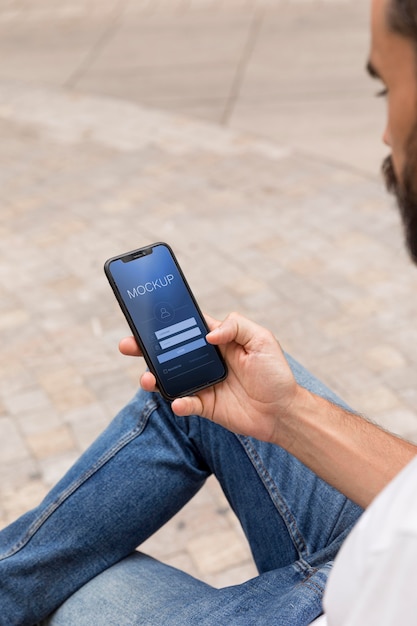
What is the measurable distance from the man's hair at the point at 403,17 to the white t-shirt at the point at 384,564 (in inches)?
22.4

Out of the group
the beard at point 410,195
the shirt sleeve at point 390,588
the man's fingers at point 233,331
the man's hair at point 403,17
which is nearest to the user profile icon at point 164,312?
the man's fingers at point 233,331

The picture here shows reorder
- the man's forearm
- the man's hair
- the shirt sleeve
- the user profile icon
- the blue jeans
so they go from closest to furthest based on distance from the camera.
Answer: the shirt sleeve → the man's hair → the man's forearm → the blue jeans → the user profile icon

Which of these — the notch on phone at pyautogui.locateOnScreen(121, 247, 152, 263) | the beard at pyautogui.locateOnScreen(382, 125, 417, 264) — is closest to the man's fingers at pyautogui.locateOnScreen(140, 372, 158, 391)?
the notch on phone at pyautogui.locateOnScreen(121, 247, 152, 263)

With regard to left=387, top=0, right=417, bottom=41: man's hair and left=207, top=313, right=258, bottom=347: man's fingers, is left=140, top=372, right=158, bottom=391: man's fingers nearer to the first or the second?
left=207, top=313, right=258, bottom=347: man's fingers

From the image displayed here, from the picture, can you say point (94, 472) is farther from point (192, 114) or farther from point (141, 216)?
point (192, 114)

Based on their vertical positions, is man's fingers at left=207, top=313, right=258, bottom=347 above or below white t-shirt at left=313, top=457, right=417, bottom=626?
below

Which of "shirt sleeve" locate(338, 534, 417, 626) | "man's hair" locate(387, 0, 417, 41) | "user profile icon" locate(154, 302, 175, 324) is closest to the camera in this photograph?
"shirt sleeve" locate(338, 534, 417, 626)

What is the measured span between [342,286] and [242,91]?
3347mm

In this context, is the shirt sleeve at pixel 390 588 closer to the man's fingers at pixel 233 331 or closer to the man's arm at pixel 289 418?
the man's arm at pixel 289 418

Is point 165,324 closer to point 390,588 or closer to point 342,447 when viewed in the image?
point 342,447

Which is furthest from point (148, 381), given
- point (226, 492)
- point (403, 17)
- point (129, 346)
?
point (403, 17)

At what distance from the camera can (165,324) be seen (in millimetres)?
1854

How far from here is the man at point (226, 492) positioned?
65.0 inches

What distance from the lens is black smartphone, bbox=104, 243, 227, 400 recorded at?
183 cm
